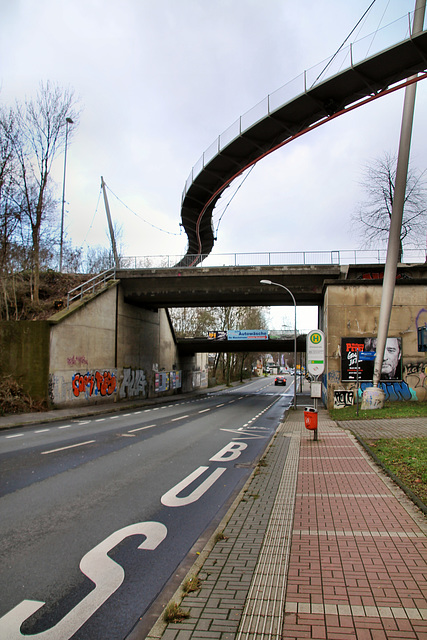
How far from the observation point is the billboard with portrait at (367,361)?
884 inches

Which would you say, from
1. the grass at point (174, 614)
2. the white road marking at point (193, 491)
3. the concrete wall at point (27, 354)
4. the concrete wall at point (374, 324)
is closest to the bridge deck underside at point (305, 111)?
the concrete wall at point (374, 324)

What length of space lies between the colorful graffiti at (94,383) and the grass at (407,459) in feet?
53.6

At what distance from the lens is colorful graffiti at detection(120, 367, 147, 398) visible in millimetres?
28906

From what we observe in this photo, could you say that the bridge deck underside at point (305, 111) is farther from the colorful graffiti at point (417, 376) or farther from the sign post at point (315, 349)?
the colorful graffiti at point (417, 376)

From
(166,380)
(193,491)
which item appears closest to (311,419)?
(193,491)

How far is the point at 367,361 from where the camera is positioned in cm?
2312

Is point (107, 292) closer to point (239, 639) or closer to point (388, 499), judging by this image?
point (388, 499)

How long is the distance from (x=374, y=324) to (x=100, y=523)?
2023 cm

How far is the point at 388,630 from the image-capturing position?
3.00 m

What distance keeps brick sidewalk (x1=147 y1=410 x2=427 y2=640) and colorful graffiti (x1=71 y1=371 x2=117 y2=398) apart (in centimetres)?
1783

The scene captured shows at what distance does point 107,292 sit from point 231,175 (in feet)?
34.0

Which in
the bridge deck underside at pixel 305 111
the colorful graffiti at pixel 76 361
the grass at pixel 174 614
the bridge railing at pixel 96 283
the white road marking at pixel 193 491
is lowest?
the white road marking at pixel 193 491

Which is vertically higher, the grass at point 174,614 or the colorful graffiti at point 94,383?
the colorful graffiti at point 94,383

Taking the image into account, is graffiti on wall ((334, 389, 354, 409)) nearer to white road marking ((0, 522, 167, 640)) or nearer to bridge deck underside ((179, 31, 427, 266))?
bridge deck underside ((179, 31, 427, 266))
